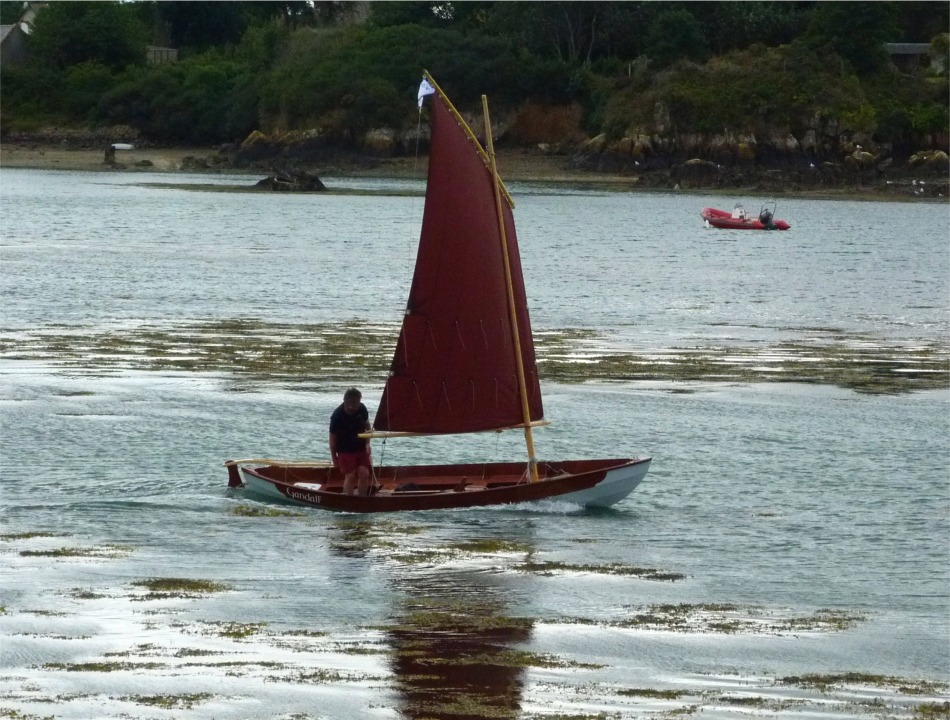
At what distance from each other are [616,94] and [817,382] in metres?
99.9

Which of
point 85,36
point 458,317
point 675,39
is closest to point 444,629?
point 458,317

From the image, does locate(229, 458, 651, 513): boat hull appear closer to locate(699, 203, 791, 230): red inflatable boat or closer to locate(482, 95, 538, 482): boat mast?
locate(482, 95, 538, 482): boat mast

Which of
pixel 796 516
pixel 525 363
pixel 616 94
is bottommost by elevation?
pixel 796 516

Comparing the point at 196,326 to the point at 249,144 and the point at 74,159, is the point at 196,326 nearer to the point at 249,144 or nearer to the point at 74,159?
the point at 249,144

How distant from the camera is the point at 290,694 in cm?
1200

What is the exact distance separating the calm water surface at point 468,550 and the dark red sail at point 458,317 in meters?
1.41

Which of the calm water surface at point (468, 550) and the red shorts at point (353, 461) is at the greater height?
Answer: the red shorts at point (353, 461)

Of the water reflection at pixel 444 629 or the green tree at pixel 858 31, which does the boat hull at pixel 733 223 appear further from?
the water reflection at pixel 444 629

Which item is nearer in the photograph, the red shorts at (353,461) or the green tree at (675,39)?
the red shorts at (353,461)

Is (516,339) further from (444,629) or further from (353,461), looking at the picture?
(444,629)

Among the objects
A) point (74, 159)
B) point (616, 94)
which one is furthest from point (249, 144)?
point (616, 94)

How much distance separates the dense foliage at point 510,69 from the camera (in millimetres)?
125312

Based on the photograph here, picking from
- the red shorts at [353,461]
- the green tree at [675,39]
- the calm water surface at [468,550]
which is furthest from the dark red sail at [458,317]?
the green tree at [675,39]

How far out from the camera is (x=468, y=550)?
58.6ft
